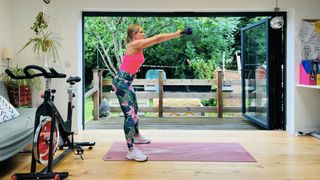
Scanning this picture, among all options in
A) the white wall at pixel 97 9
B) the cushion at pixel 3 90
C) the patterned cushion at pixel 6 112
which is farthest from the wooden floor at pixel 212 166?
the white wall at pixel 97 9

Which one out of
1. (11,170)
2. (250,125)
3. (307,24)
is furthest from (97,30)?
(11,170)

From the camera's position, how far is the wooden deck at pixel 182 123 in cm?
554

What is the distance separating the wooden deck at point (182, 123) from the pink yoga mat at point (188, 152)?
1.32 m

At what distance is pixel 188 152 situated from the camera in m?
3.76

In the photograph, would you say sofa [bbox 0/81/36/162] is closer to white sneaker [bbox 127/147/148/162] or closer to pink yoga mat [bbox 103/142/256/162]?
pink yoga mat [bbox 103/142/256/162]

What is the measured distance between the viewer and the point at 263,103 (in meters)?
5.48

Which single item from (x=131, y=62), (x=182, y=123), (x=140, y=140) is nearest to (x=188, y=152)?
(x=140, y=140)

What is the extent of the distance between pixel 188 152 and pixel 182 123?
7.32 feet

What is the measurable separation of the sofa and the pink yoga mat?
82 centimetres

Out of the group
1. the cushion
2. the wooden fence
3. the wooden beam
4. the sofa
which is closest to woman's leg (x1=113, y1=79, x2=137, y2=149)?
the sofa

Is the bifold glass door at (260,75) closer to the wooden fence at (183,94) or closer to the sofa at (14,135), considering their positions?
the wooden fence at (183,94)

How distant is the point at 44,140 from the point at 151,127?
114 inches

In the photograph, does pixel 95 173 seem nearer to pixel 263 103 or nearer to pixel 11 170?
pixel 11 170

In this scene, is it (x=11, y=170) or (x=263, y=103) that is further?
(x=263, y=103)
